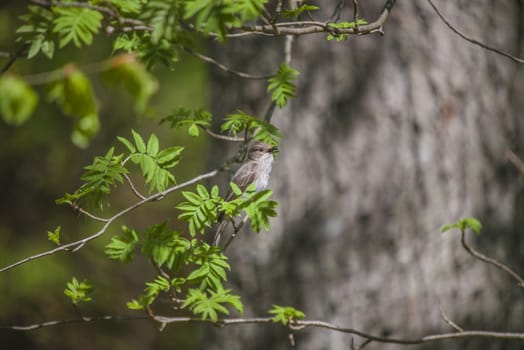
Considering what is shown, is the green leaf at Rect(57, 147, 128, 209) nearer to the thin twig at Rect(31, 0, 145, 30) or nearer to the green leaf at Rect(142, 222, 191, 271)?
the green leaf at Rect(142, 222, 191, 271)

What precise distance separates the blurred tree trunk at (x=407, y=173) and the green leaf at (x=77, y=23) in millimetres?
2514

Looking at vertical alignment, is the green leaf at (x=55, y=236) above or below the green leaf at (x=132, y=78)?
below

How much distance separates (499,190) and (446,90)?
31.6 inches

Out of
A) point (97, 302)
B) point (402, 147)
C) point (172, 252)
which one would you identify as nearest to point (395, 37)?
point (402, 147)

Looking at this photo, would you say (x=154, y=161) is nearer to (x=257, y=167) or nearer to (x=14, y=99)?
(x=14, y=99)

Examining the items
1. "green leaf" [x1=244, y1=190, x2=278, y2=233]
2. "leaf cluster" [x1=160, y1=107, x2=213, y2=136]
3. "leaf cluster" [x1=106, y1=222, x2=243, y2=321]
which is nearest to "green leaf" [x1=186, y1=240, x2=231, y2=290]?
"leaf cluster" [x1=106, y1=222, x2=243, y2=321]

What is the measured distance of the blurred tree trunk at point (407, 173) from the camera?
4.02 meters

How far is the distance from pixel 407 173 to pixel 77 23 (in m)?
2.74

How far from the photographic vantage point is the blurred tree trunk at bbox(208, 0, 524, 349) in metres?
4.02

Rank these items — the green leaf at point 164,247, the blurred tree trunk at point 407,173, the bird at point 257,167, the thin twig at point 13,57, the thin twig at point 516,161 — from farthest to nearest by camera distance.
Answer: the blurred tree trunk at point 407,173 < the bird at point 257,167 < the thin twig at point 516,161 < the green leaf at point 164,247 < the thin twig at point 13,57

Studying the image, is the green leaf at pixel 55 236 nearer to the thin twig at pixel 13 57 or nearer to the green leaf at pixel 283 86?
the thin twig at pixel 13 57

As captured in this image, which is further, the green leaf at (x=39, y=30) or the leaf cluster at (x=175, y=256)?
the leaf cluster at (x=175, y=256)

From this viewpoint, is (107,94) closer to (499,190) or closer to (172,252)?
(499,190)

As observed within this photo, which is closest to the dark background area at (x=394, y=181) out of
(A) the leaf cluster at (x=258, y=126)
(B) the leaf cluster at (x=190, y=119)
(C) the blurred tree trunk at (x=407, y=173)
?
(C) the blurred tree trunk at (x=407, y=173)
